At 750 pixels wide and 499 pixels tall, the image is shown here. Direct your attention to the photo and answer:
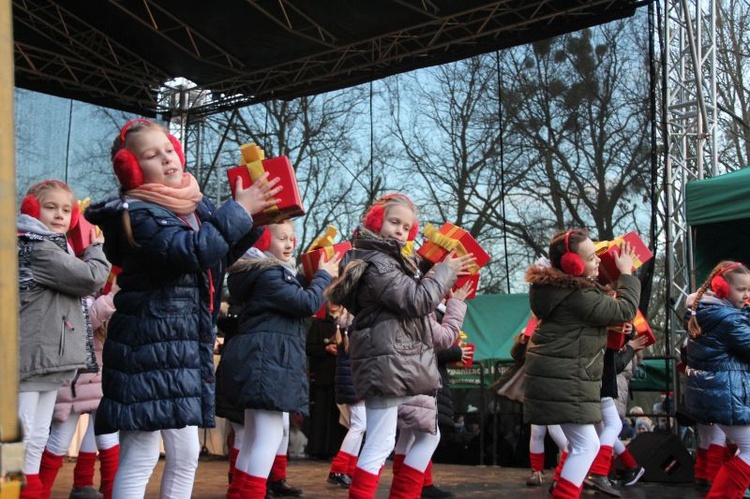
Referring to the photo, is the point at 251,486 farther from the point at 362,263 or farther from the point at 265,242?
the point at 265,242

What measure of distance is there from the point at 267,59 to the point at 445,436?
6.35 m

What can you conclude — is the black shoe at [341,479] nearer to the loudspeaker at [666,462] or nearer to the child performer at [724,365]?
the loudspeaker at [666,462]

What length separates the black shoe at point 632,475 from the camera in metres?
7.81

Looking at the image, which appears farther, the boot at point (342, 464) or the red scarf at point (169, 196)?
the boot at point (342, 464)

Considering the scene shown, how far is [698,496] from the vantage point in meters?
7.01

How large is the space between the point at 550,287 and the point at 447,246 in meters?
0.75

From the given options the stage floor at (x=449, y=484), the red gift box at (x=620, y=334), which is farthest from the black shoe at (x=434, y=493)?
the red gift box at (x=620, y=334)

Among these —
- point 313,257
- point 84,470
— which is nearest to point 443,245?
point 313,257

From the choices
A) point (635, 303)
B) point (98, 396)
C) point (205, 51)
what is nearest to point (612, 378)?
point (635, 303)

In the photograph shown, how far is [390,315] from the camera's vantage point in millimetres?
4488

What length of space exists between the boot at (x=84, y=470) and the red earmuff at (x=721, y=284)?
172 inches

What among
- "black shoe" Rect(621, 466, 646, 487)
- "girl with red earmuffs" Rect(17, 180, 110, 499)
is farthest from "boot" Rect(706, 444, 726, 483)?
"girl with red earmuffs" Rect(17, 180, 110, 499)

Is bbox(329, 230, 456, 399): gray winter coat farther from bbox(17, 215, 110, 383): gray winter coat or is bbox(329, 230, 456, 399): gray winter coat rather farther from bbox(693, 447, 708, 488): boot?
bbox(693, 447, 708, 488): boot

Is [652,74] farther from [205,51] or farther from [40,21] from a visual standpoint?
[40,21]
